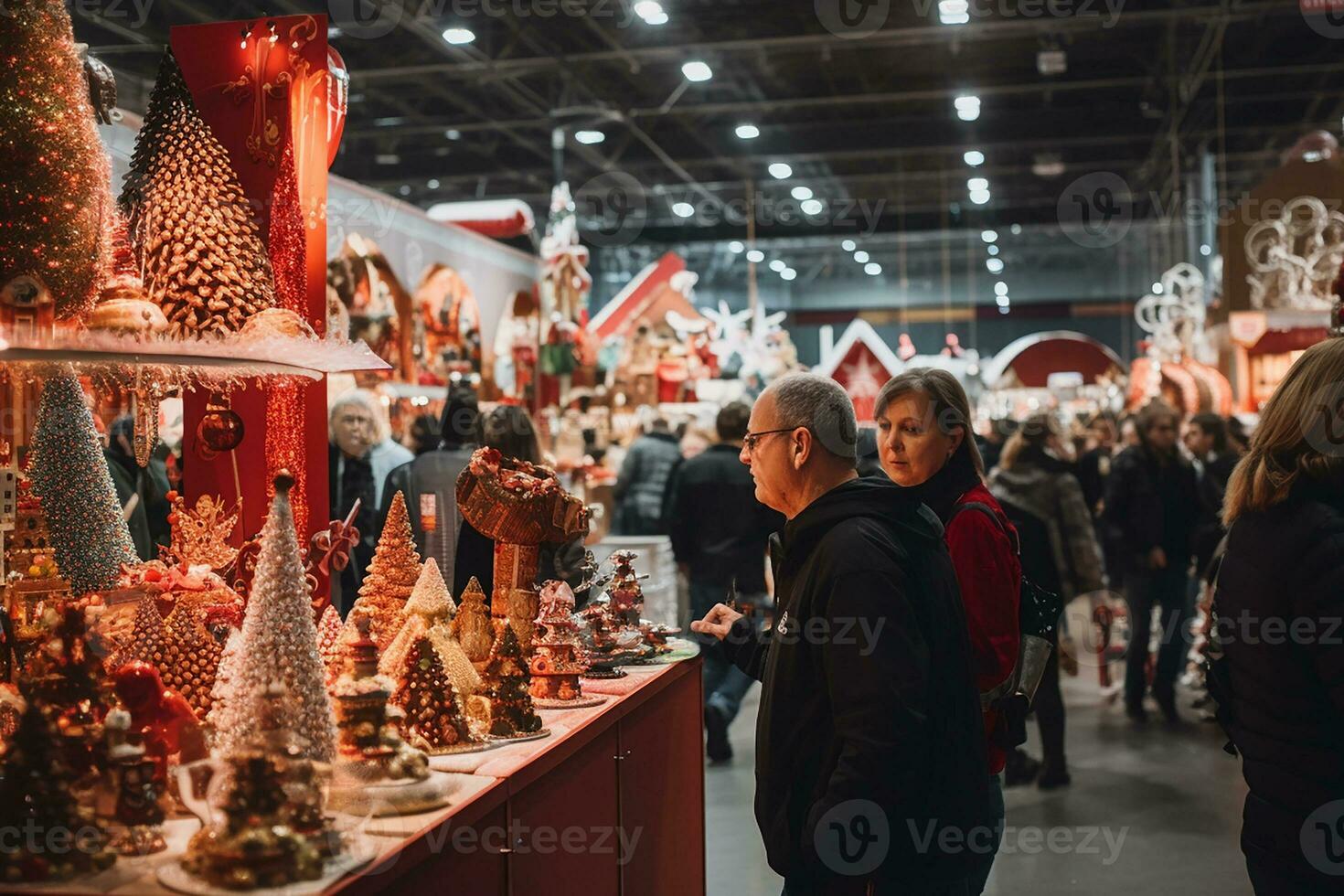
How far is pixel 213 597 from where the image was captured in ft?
6.96

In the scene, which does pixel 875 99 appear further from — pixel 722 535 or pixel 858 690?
pixel 858 690

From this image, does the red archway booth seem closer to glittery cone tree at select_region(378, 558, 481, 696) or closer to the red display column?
the red display column

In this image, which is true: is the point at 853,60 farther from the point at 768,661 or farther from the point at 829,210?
the point at 768,661

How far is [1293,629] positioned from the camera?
6.88 feet

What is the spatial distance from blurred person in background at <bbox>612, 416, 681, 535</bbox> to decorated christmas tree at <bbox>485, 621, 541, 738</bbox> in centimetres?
566

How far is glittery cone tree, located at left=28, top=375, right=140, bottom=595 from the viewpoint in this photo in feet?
7.52

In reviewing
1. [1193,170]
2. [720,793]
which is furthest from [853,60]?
[720,793]

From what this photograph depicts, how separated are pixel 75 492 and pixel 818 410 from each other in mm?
1372

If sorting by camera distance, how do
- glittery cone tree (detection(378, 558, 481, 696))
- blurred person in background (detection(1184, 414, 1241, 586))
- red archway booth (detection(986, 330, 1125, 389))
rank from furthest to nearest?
red archway booth (detection(986, 330, 1125, 389)) → blurred person in background (detection(1184, 414, 1241, 586)) → glittery cone tree (detection(378, 558, 481, 696))

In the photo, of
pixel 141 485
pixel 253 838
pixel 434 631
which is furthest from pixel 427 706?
pixel 141 485

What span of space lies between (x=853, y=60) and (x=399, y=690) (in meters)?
11.4

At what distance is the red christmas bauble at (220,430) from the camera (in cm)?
235

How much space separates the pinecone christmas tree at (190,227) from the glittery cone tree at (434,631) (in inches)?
21.8

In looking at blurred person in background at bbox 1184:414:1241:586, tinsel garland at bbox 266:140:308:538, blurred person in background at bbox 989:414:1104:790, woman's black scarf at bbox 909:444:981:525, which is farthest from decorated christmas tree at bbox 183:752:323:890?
blurred person in background at bbox 1184:414:1241:586
